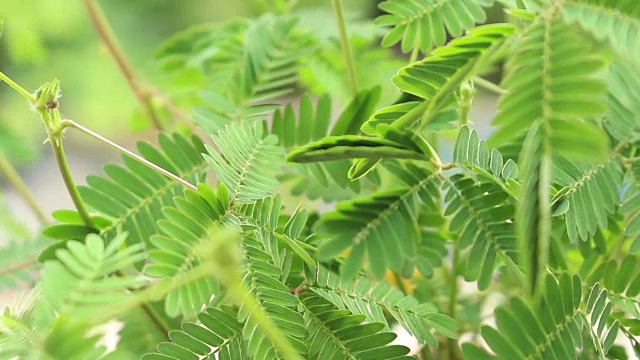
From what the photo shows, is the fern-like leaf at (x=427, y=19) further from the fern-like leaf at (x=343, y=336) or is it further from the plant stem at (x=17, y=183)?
the plant stem at (x=17, y=183)

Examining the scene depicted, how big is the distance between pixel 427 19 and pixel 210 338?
205 millimetres

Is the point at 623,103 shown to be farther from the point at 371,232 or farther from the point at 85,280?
the point at 85,280

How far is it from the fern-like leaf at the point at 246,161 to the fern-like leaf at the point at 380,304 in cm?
5

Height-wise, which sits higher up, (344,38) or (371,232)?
(344,38)

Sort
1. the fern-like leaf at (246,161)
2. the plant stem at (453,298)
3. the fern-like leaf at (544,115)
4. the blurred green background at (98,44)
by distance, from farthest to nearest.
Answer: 1. the blurred green background at (98,44)
2. the plant stem at (453,298)
3. the fern-like leaf at (246,161)
4. the fern-like leaf at (544,115)

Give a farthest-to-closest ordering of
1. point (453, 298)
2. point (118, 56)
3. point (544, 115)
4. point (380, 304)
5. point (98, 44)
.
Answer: point (98, 44)
point (118, 56)
point (453, 298)
point (380, 304)
point (544, 115)

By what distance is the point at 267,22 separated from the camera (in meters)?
0.52

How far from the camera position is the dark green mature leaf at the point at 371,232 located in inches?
9.7

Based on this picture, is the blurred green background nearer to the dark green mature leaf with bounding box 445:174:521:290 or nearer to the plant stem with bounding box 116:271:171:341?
the plant stem with bounding box 116:271:171:341

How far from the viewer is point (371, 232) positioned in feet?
0.82

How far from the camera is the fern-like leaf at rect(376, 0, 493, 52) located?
0.35m

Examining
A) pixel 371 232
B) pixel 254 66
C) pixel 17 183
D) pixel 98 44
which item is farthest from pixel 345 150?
pixel 98 44

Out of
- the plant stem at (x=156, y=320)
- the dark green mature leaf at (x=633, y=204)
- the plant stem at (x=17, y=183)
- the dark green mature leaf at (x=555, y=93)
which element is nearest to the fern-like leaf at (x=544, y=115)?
the dark green mature leaf at (x=555, y=93)

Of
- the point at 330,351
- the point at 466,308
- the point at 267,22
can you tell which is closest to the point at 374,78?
the point at 267,22
